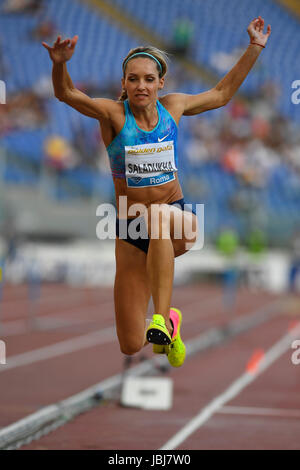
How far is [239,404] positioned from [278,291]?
55.8ft

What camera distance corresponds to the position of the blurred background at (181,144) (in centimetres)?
2530

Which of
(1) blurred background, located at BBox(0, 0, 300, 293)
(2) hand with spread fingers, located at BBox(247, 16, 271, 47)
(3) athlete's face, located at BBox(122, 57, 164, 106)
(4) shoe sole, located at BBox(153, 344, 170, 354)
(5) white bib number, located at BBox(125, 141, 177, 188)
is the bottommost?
(4) shoe sole, located at BBox(153, 344, 170, 354)

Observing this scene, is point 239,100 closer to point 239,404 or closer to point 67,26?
point 67,26

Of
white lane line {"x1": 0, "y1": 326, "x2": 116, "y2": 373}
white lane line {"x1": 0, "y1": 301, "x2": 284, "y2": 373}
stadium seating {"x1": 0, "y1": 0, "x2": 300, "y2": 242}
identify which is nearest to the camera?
white lane line {"x1": 0, "y1": 326, "x2": 116, "y2": 373}

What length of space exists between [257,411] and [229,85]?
4.37 m

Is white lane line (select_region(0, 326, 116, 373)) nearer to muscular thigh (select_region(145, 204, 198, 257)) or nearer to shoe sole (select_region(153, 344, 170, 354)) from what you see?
shoe sole (select_region(153, 344, 170, 354))

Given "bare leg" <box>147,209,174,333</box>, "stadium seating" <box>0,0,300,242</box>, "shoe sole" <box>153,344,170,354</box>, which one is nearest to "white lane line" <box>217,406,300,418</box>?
"shoe sole" <box>153,344,170,354</box>

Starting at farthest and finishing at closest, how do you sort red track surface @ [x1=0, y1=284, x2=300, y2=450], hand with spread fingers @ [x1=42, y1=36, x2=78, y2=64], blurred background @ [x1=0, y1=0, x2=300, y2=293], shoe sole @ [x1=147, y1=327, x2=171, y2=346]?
blurred background @ [x1=0, y1=0, x2=300, y2=293], red track surface @ [x1=0, y1=284, x2=300, y2=450], shoe sole @ [x1=147, y1=327, x2=171, y2=346], hand with spread fingers @ [x1=42, y1=36, x2=78, y2=64]

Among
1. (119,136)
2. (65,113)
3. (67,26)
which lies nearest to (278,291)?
(65,113)

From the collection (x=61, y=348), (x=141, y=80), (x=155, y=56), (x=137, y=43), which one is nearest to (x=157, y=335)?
(x=141, y=80)

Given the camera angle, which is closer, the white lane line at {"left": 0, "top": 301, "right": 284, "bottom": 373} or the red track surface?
the red track surface

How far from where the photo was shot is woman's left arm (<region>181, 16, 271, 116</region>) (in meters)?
4.52

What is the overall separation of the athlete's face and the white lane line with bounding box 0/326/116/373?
6.29 metres

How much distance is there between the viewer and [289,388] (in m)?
9.52
